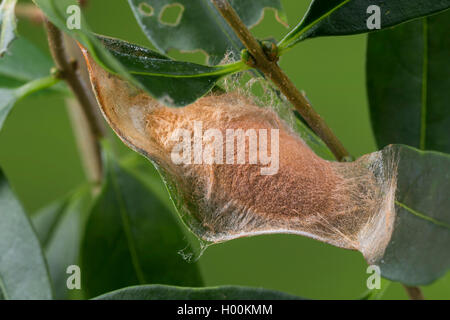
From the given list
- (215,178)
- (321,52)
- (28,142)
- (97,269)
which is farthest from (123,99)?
(28,142)

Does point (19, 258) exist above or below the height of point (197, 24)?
below

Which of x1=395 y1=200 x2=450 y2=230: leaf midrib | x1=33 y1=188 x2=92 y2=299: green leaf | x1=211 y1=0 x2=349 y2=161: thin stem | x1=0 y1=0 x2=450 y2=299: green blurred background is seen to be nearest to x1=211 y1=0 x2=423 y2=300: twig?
x1=211 y1=0 x2=349 y2=161: thin stem

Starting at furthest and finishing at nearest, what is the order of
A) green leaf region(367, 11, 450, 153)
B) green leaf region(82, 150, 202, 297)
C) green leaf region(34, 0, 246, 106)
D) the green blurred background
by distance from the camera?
1. the green blurred background
2. green leaf region(82, 150, 202, 297)
3. green leaf region(367, 11, 450, 153)
4. green leaf region(34, 0, 246, 106)

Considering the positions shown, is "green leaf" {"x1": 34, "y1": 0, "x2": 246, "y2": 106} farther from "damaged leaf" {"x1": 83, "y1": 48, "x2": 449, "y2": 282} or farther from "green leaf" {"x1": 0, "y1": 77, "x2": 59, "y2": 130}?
"green leaf" {"x1": 0, "y1": 77, "x2": 59, "y2": 130}

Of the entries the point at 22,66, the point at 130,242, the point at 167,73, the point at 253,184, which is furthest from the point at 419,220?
the point at 22,66

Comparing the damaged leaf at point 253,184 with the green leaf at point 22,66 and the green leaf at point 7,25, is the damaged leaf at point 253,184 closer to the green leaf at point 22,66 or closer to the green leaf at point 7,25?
the green leaf at point 7,25

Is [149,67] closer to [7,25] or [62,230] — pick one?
[7,25]
